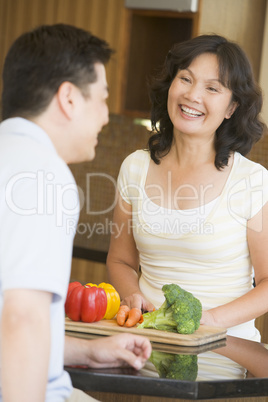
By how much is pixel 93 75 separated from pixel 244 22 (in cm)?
259

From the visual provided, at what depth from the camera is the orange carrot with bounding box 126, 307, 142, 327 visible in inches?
66.1

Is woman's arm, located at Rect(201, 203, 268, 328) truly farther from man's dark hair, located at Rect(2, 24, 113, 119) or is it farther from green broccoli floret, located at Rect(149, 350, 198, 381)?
man's dark hair, located at Rect(2, 24, 113, 119)

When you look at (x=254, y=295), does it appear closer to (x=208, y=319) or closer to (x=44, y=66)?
(x=208, y=319)

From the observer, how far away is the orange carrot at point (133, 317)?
5.51 ft

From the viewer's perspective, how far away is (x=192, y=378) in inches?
54.2

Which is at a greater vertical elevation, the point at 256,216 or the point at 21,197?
the point at 21,197

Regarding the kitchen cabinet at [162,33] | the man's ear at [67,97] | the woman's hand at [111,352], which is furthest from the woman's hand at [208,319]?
the kitchen cabinet at [162,33]

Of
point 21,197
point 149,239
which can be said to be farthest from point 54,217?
point 149,239

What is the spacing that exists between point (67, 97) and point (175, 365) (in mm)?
650

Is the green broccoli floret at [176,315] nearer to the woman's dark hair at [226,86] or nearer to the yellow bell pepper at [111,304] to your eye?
the yellow bell pepper at [111,304]

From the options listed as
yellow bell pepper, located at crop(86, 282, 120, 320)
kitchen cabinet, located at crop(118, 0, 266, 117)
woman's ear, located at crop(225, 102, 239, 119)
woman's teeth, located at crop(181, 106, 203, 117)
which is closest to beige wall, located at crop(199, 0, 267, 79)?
kitchen cabinet, located at crop(118, 0, 266, 117)

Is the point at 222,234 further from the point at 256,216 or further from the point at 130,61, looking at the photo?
the point at 130,61

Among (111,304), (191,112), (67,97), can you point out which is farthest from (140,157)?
(67,97)

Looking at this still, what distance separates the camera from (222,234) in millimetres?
2143
